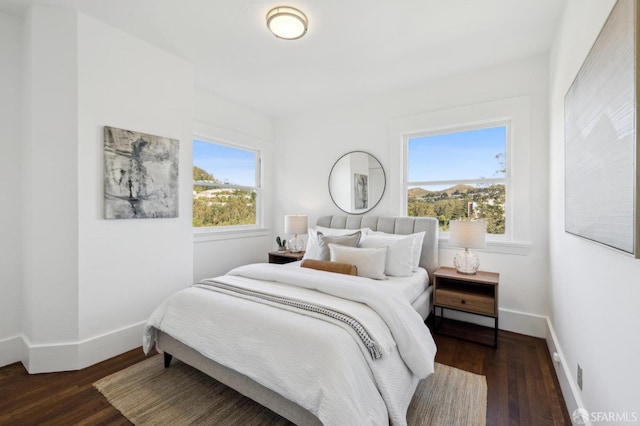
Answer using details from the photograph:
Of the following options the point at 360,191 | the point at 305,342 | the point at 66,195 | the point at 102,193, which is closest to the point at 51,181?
the point at 66,195

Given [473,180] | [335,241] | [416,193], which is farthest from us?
[416,193]

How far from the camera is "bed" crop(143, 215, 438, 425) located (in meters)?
1.33

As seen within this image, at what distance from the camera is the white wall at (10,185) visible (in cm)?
225

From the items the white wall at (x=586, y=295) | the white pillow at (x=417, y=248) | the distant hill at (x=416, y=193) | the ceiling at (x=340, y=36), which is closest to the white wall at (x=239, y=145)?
the ceiling at (x=340, y=36)

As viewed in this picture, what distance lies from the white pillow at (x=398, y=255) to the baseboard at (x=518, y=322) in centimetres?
98

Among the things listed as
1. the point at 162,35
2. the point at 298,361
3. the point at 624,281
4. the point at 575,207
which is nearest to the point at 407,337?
the point at 298,361

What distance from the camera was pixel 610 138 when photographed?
1075 mm

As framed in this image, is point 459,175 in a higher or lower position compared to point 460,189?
higher

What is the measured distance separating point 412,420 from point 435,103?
3.05m

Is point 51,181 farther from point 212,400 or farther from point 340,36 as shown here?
point 340,36

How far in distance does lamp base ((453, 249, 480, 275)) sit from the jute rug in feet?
3.12

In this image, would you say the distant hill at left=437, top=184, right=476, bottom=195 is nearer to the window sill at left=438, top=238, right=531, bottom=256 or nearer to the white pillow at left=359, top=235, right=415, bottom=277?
the window sill at left=438, top=238, right=531, bottom=256

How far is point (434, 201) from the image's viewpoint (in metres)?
3.34

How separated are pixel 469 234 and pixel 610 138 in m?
1.67
